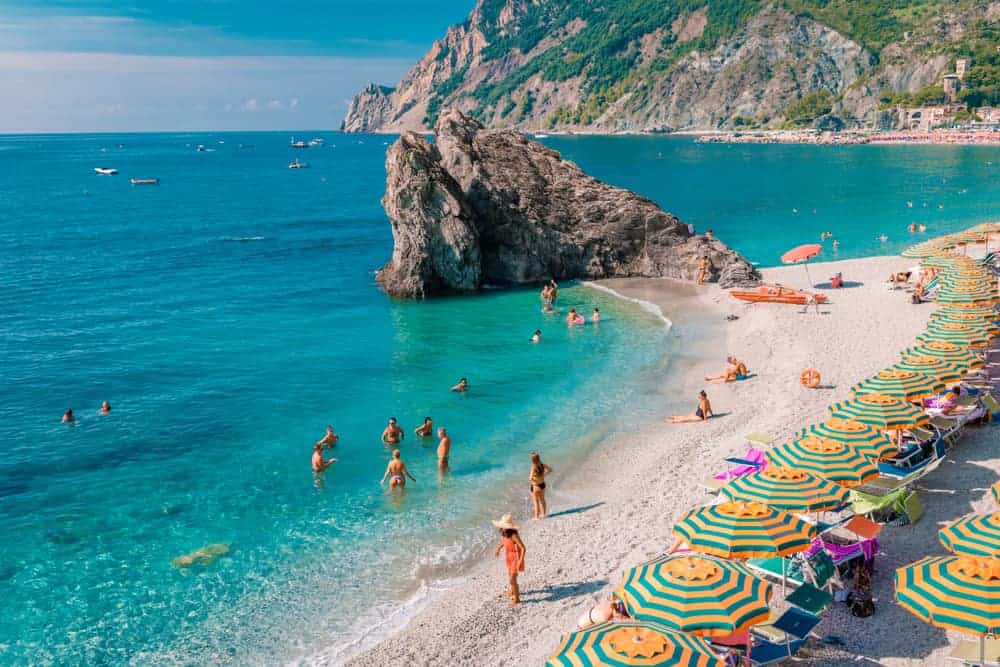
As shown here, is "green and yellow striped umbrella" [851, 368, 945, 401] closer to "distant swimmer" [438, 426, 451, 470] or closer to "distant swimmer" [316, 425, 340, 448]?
"distant swimmer" [438, 426, 451, 470]

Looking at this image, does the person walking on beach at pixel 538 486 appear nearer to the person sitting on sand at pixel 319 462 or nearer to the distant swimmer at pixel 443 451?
the distant swimmer at pixel 443 451

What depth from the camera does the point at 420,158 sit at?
145 ft

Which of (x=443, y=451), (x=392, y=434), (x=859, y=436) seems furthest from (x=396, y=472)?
(x=859, y=436)

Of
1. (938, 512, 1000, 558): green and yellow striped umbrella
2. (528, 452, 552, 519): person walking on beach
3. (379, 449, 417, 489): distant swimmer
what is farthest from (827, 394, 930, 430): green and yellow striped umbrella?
(379, 449, 417, 489): distant swimmer

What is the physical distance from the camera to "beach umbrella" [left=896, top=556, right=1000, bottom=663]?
33.2 ft

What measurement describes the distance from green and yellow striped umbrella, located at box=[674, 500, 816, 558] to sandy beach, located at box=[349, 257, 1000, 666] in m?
1.74

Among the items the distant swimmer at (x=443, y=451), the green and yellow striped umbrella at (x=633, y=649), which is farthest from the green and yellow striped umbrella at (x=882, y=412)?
the distant swimmer at (x=443, y=451)

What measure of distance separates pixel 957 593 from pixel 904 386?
10044 millimetres

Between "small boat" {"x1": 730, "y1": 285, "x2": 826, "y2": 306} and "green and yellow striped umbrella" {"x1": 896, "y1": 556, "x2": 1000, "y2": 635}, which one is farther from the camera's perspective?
"small boat" {"x1": 730, "y1": 285, "x2": 826, "y2": 306}

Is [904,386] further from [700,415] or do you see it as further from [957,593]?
[957,593]

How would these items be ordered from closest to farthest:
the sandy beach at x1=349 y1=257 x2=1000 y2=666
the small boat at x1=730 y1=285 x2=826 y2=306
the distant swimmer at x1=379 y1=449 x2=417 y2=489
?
the sandy beach at x1=349 y1=257 x2=1000 y2=666
the distant swimmer at x1=379 y1=449 x2=417 y2=489
the small boat at x1=730 y1=285 x2=826 y2=306

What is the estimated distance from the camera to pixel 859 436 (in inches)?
650

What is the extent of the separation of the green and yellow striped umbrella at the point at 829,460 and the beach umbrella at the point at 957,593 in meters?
3.96

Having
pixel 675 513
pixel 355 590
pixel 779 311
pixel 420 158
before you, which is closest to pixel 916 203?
pixel 779 311
